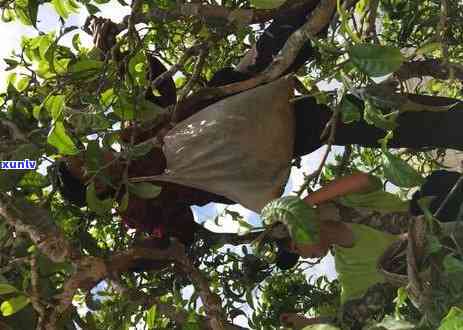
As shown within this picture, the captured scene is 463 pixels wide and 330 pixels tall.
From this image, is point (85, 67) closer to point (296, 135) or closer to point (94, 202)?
point (94, 202)

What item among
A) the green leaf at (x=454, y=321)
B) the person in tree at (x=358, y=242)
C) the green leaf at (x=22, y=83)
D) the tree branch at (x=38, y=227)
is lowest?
the person in tree at (x=358, y=242)

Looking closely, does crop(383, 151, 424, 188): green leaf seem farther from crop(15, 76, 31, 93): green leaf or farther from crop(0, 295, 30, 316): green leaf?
crop(15, 76, 31, 93): green leaf

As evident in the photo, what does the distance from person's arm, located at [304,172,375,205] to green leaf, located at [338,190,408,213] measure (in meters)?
0.06

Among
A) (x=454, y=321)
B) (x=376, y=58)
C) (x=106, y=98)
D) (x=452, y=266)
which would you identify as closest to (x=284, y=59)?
(x=106, y=98)

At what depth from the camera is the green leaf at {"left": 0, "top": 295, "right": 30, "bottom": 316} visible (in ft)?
5.51

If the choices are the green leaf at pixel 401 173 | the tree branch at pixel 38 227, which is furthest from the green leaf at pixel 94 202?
the green leaf at pixel 401 173

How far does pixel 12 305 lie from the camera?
66.2 inches

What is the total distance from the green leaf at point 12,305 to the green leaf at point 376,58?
1115 mm

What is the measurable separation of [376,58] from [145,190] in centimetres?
80

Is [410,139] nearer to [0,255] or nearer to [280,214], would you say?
[280,214]

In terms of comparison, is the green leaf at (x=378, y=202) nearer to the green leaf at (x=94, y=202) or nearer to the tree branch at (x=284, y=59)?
the tree branch at (x=284, y=59)

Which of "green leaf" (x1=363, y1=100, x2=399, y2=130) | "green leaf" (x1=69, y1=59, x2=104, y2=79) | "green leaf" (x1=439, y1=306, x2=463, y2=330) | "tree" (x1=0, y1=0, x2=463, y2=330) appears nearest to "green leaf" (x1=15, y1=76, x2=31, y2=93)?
"tree" (x1=0, y1=0, x2=463, y2=330)

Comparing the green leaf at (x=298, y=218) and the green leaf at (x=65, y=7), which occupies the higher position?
the green leaf at (x=65, y=7)

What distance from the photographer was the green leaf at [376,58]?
1106 millimetres
